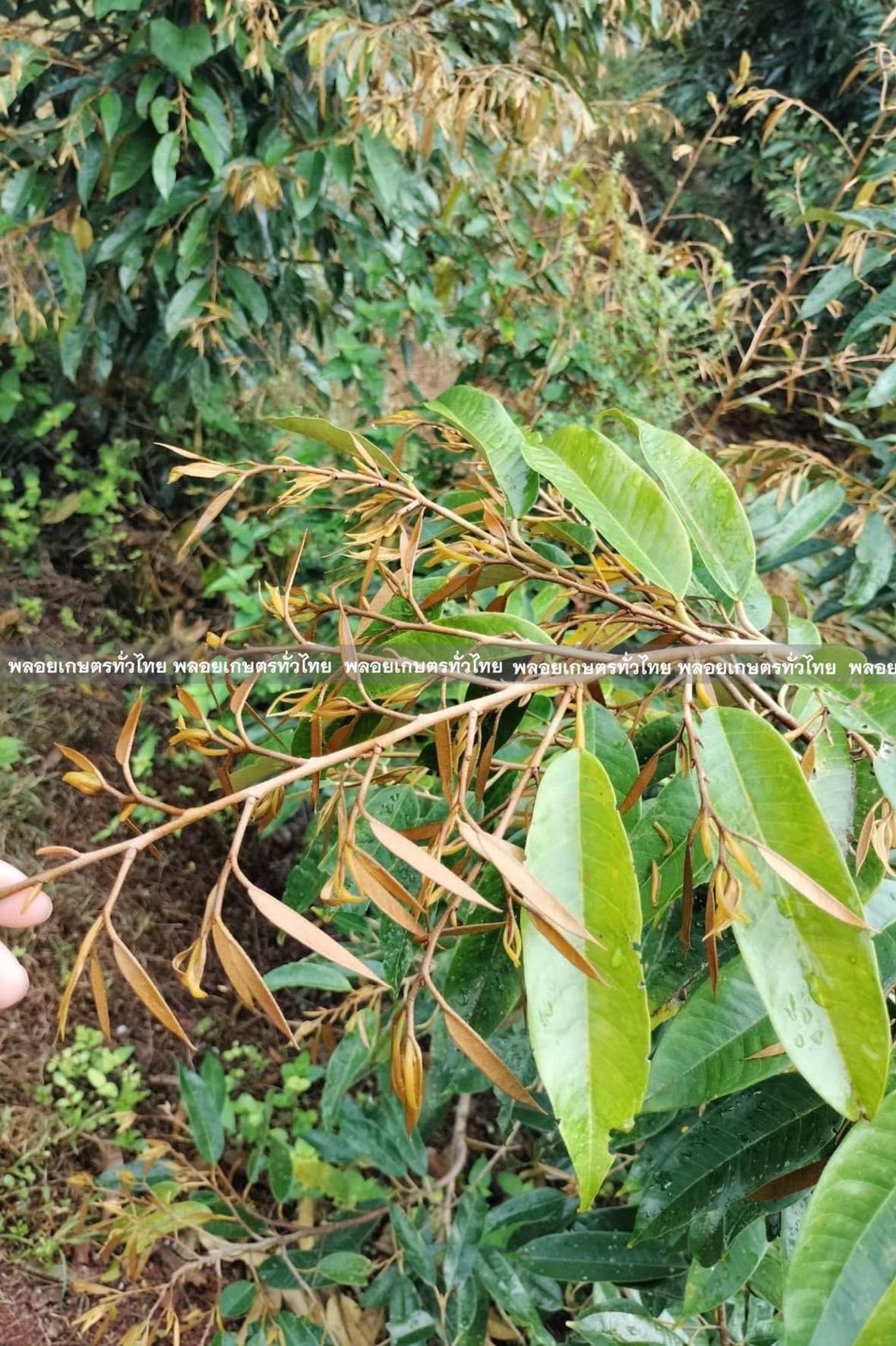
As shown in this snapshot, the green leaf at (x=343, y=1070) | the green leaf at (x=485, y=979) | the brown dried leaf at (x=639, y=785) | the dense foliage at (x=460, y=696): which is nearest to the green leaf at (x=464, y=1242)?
the dense foliage at (x=460, y=696)

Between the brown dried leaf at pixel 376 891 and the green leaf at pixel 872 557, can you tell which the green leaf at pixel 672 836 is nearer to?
the brown dried leaf at pixel 376 891

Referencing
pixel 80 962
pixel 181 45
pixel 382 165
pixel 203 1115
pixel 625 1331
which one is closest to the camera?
pixel 80 962

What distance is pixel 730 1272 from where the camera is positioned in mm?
590

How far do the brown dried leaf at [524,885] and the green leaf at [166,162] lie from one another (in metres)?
1.32

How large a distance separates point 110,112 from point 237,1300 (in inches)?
60.8

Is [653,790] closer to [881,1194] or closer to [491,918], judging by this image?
[491,918]

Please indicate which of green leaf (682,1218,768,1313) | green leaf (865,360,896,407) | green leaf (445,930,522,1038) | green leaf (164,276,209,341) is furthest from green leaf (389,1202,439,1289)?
green leaf (164,276,209,341)

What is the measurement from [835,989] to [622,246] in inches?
59.6

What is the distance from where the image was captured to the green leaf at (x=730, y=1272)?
587mm

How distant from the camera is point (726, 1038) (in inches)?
16.1

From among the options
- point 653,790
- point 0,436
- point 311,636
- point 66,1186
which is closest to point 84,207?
point 0,436

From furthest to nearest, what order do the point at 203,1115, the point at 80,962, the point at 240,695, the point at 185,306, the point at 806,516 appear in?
the point at 185,306 < the point at 203,1115 < the point at 806,516 < the point at 240,695 < the point at 80,962

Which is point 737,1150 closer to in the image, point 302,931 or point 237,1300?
point 302,931

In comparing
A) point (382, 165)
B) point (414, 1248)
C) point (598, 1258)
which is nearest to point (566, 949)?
point (598, 1258)
